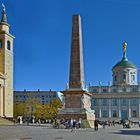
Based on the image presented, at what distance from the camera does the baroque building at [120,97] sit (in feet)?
372

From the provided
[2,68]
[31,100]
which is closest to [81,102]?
[2,68]

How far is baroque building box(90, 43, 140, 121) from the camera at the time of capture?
372 feet

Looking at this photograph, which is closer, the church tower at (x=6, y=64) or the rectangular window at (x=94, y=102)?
the church tower at (x=6, y=64)

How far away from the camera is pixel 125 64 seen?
11506 cm

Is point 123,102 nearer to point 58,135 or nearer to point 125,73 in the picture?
point 125,73

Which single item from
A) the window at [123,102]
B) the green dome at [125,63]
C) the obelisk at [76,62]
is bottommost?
the window at [123,102]

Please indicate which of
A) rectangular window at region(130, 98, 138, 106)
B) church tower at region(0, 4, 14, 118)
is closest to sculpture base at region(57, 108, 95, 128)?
church tower at region(0, 4, 14, 118)

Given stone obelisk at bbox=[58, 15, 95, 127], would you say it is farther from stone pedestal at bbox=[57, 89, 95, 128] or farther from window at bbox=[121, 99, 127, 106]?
window at bbox=[121, 99, 127, 106]

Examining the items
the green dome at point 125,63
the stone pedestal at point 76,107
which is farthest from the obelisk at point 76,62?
the green dome at point 125,63

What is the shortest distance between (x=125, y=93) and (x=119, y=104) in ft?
11.7

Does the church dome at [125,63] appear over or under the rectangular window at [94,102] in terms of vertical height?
over

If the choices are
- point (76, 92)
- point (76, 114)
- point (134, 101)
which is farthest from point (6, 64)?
point (134, 101)

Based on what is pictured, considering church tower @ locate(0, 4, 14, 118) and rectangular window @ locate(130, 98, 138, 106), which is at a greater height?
church tower @ locate(0, 4, 14, 118)

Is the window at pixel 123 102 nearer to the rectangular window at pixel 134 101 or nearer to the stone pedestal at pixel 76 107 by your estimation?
the rectangular window at pixel 134 101
